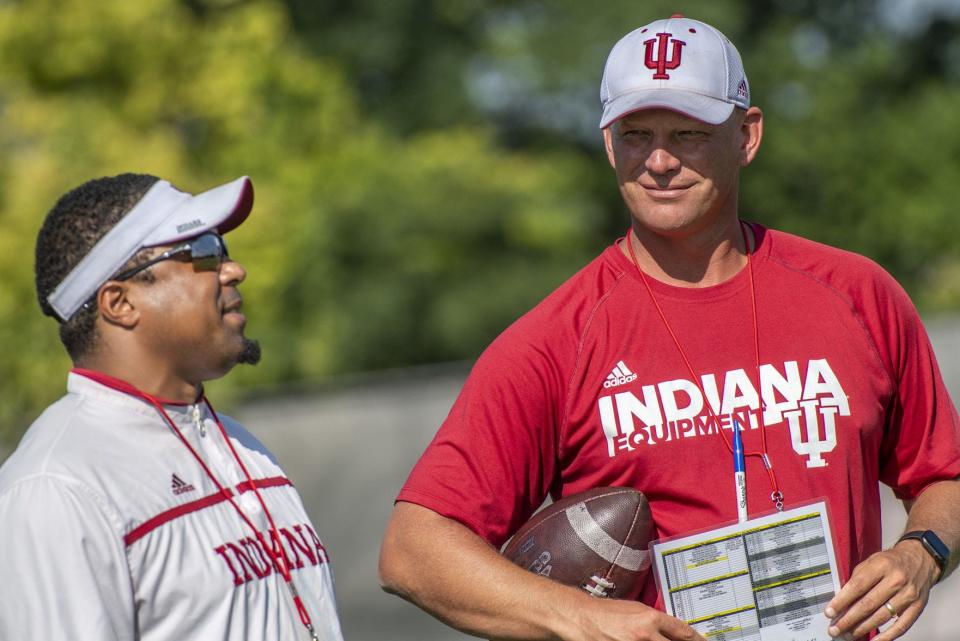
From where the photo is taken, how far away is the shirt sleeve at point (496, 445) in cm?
308

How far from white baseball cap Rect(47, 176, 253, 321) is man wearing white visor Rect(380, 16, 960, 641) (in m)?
0.82

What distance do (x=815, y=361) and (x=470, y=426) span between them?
78 centimetres

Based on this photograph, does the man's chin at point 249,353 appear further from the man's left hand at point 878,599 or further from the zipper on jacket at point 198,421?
the man's left hand at point 878,599

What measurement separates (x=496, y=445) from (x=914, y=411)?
986 mm

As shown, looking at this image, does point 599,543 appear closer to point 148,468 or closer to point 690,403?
point 690,403

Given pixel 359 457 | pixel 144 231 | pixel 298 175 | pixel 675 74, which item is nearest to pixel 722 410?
pixel 675 74

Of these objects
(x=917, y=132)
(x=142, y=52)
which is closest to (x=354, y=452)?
(x=142, y=52)

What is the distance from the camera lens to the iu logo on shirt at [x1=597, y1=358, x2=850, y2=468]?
3066 millimetres

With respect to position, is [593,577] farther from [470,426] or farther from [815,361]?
[815,361]

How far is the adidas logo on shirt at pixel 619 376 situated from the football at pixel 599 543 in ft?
0.76

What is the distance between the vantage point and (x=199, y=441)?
3.45m

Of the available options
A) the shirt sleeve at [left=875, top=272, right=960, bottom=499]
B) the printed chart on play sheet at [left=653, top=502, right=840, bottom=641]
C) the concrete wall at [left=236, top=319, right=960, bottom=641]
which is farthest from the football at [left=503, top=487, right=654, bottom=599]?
the concrete wall at [left=236, top=319, right=960, bottom=641]

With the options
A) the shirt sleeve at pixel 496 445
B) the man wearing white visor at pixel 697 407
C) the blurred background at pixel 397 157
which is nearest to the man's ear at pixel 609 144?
the man wearing white visor at pixel 697 407

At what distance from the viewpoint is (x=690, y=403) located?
308 cm
